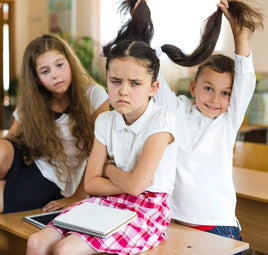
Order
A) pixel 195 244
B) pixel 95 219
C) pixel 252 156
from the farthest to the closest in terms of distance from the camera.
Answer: pixel 252 156
pixel 195 244
pixel 95 219

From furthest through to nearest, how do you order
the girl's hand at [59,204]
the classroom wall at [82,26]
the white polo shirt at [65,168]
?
1. the classroom wall at [82,26]
2. the white polo shirt at [65,168]
3. the girl's hand at [59,204]

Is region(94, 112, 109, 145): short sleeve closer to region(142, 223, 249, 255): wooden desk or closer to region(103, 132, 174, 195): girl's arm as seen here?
region(103, 132, 174, 195): girl's arm

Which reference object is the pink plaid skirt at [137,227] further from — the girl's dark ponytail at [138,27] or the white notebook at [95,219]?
the girl's dark ponytail at [138,27]

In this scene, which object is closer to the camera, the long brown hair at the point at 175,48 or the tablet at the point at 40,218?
the long brown hair at the point at 175,48

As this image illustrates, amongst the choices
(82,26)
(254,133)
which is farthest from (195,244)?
(82,26)

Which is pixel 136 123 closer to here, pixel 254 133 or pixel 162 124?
pixel 162 124

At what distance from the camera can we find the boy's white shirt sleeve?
73.7 inches

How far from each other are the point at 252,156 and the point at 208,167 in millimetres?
1133

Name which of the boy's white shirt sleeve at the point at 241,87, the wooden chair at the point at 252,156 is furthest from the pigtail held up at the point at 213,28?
the wooden chair at the point at 252,156

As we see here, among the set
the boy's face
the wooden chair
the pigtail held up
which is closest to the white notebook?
the boy's face

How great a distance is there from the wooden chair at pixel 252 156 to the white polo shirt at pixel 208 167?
3.35ft

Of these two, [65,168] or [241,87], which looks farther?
[65,168]

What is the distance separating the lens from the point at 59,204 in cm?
240

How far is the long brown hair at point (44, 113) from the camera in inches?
96.4
